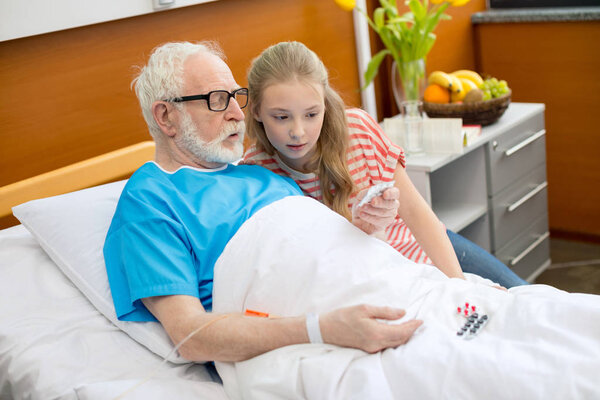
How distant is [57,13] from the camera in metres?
1.88

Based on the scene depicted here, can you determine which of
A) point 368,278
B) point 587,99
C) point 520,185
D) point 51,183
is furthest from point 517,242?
point 51,183

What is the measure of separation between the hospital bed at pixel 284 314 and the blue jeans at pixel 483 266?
1.40ft

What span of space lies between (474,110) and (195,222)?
4.72ft

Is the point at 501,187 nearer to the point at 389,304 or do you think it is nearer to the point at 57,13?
the point at 389,304

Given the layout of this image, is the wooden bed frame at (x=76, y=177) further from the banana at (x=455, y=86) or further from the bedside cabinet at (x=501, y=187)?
the banana at (x=455, y=86)

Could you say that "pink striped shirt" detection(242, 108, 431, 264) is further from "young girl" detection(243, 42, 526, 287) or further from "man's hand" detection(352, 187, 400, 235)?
"man's hand" detection(352, 187, 400, 235)

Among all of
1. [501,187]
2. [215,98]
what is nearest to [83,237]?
[215,98]

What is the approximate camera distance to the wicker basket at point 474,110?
255cm

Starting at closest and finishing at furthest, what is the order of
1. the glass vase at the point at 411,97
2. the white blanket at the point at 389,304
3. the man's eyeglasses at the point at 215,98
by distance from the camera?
1. the white blanket at the point at 389,304
2. the man's eyeglasses at the point at 215,98
3. the glass vase at the point at 411,97

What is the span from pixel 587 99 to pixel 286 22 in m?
1.46

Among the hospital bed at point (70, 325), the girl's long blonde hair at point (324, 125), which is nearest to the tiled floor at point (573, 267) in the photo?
the girl's long blonde hair at point (324, 125)

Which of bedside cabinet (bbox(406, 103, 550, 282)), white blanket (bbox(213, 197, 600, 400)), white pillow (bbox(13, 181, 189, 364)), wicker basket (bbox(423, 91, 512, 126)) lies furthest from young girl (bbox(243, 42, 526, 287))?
wicker basket (bbox(423, 91, 512, 126))

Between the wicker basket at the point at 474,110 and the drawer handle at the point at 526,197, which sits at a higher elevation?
the wicker basket at the point at 474,110

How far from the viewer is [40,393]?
4.33 feet
